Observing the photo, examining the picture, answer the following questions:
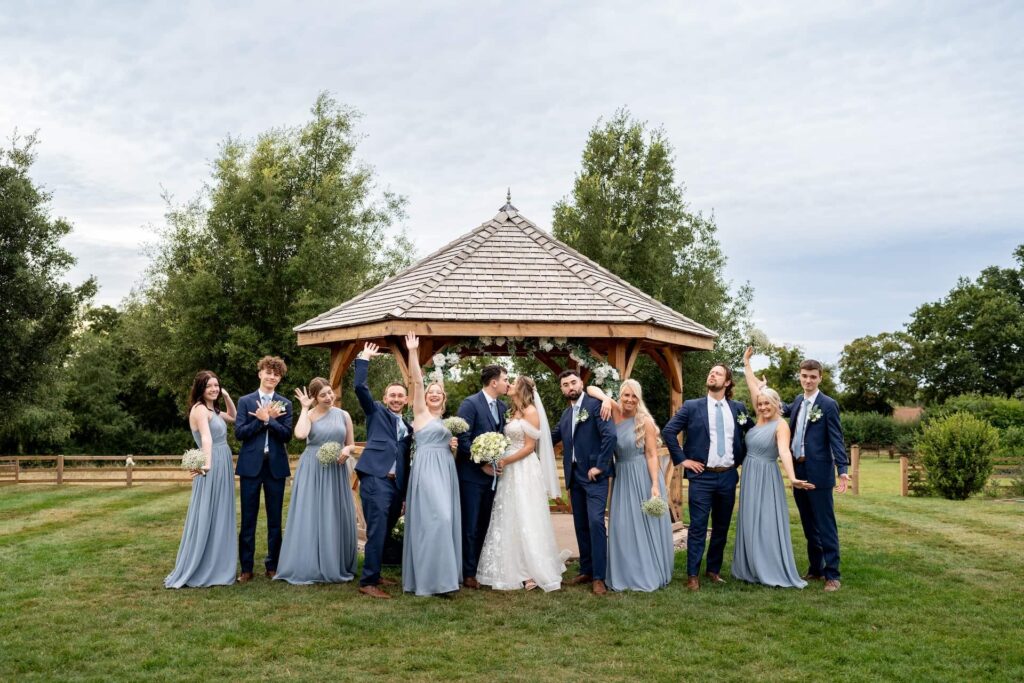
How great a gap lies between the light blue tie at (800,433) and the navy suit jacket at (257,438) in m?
4.67

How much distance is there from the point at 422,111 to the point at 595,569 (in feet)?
32.7

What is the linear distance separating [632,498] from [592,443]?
2.09ft

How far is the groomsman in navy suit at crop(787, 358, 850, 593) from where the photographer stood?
25.0ft

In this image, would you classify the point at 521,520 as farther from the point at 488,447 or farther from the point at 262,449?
the point at 262,449

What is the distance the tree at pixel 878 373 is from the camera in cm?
5291

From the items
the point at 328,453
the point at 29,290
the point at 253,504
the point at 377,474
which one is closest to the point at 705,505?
the point at 377,474

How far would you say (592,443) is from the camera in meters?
7.54

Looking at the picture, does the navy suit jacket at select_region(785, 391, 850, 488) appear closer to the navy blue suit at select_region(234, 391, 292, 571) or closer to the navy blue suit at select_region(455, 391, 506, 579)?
the navy blue suit at select_region(455, 391, 506, 579)

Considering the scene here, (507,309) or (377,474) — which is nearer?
(377,474)

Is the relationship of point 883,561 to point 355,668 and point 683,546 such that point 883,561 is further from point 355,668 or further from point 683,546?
point 355,668

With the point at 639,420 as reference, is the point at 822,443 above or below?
below

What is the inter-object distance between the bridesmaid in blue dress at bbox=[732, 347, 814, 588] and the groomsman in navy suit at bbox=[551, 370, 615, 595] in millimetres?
1300

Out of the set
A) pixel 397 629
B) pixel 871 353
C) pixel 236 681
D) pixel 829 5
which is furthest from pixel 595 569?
pixel 871 353

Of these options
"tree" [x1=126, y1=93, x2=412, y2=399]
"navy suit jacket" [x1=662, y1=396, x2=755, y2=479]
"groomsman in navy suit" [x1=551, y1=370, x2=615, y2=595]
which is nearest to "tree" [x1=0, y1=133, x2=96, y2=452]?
"tree" [x1=126, y1=93, x2=412, y2=399]
